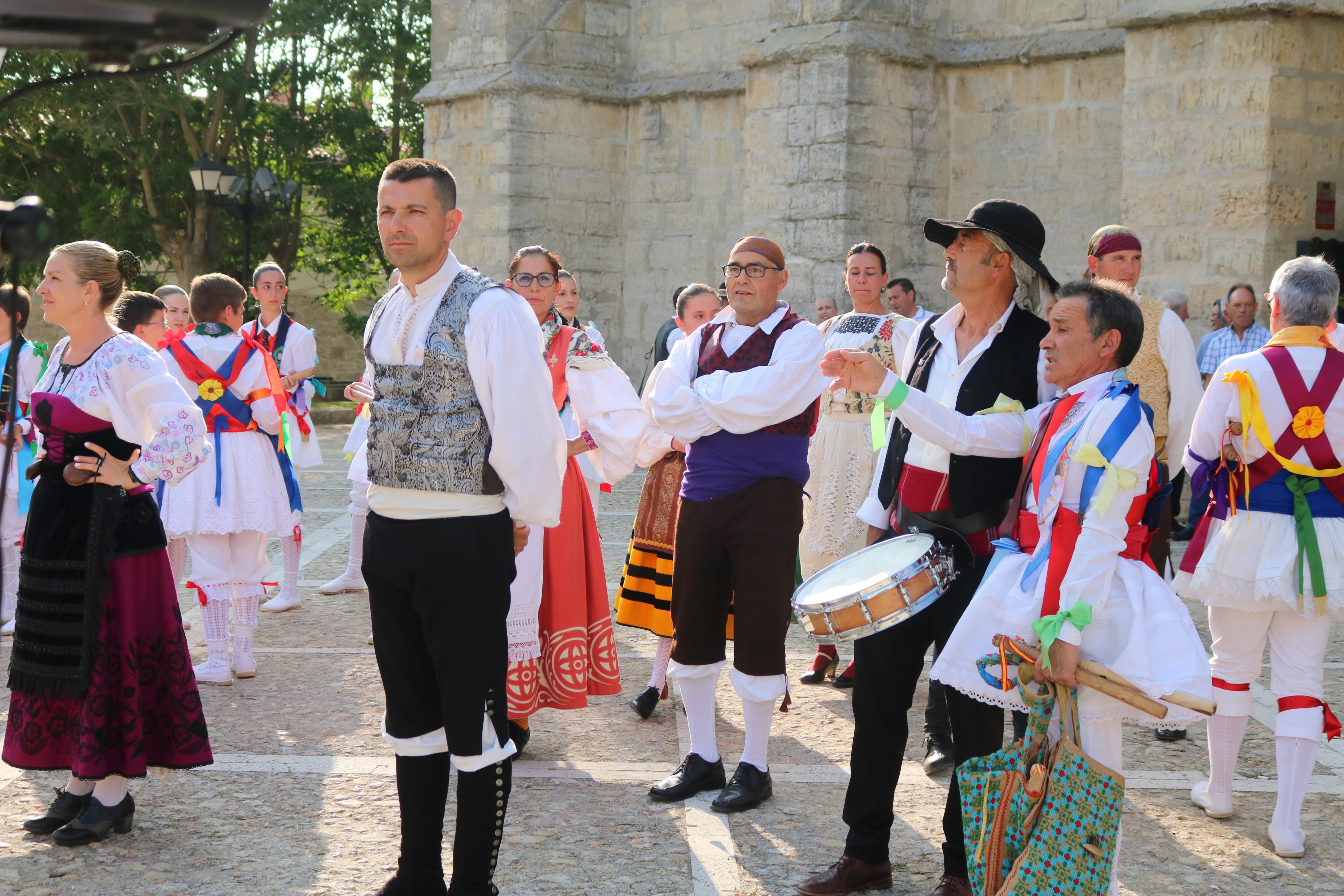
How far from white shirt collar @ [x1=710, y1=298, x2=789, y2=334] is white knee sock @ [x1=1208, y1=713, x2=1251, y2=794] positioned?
6.61 feet

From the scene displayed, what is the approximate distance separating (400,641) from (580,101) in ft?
42.6

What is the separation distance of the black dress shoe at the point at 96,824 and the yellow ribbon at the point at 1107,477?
10.4 ft

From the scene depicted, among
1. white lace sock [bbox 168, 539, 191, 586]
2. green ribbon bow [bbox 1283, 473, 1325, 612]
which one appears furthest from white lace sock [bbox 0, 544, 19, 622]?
green ribbon bow [bbox 1283, 473, 1325, 612]

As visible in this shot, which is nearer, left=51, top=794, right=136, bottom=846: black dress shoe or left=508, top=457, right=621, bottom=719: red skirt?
left=51, top=794, right=136, bottom=846: black dress shoe

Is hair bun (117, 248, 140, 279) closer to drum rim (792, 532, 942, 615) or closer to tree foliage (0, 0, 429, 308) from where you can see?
drum rim (792, 532, 942, 615)

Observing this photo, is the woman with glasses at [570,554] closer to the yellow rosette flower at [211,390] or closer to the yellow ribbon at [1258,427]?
the yellow rosette flower at [211,390]

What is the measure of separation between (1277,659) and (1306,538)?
0.44 meters

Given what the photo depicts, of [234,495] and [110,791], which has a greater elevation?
[234,495]

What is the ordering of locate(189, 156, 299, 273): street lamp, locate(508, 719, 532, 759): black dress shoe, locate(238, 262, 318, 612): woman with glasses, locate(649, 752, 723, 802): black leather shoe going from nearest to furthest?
locate(649, 752, 723, 802): black leather shoe < locate(508, 719, 532, 759): black dress shoe < locate(238, 262, 318, 612): woman with glasses < locate(189, 156, 299, 273): street lamp

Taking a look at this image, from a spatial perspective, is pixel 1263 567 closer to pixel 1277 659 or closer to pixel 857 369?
pixel 1277 659

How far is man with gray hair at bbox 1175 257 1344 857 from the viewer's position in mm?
4184

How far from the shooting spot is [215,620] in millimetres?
6133

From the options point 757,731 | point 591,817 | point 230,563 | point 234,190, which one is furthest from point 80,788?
point 234,190

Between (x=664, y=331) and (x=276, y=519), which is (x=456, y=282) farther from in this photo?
(x=664, y=331)
